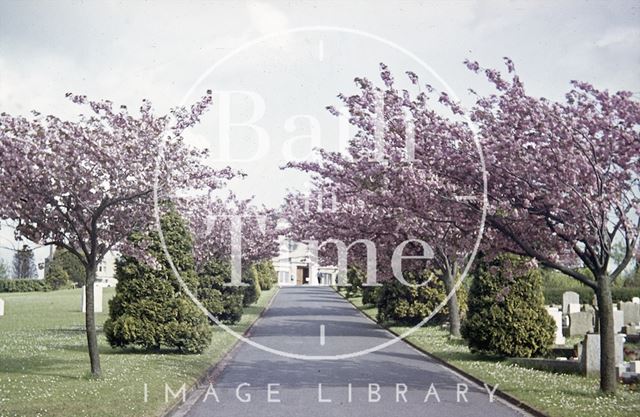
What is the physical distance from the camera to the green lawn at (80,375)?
1130 centimetres

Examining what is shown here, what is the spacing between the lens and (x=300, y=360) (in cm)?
1920

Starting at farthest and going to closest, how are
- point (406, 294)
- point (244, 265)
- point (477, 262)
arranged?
point (244, 265)
point (406, 294)
point (477, 262)

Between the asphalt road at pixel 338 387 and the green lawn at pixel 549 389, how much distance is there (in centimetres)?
50

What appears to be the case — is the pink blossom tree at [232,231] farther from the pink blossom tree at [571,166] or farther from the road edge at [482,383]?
the pink blossom tree at [571,166]

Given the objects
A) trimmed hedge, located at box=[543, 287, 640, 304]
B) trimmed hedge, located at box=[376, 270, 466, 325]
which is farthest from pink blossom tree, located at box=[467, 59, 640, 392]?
trimmed hedge, located at box=[543, 287, 640, 304]

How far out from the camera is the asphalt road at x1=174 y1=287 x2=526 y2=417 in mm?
11688

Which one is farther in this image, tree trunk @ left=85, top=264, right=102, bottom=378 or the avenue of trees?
tree trunk @ left=85, top=264, right=102, bottom=378

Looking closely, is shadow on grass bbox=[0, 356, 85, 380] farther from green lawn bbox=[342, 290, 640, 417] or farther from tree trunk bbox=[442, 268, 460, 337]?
tree trunk bbox=[442, 268, 460, 337]

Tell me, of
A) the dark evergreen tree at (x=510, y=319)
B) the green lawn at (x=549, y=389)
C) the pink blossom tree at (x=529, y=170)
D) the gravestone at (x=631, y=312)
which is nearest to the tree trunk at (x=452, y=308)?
the green lawn at (x=549, y=389)

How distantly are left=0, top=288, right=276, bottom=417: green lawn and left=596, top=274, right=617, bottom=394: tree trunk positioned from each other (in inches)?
283

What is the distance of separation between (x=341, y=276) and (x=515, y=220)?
48.1 meters

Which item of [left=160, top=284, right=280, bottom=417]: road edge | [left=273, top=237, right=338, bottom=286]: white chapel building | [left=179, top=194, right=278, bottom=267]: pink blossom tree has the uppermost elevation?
[left=179, top=194, right=278, bottom=267]: pink blossom tree

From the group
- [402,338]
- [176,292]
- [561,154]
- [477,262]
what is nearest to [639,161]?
[561,154]

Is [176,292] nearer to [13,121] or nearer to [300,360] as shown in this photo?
[300,360]
